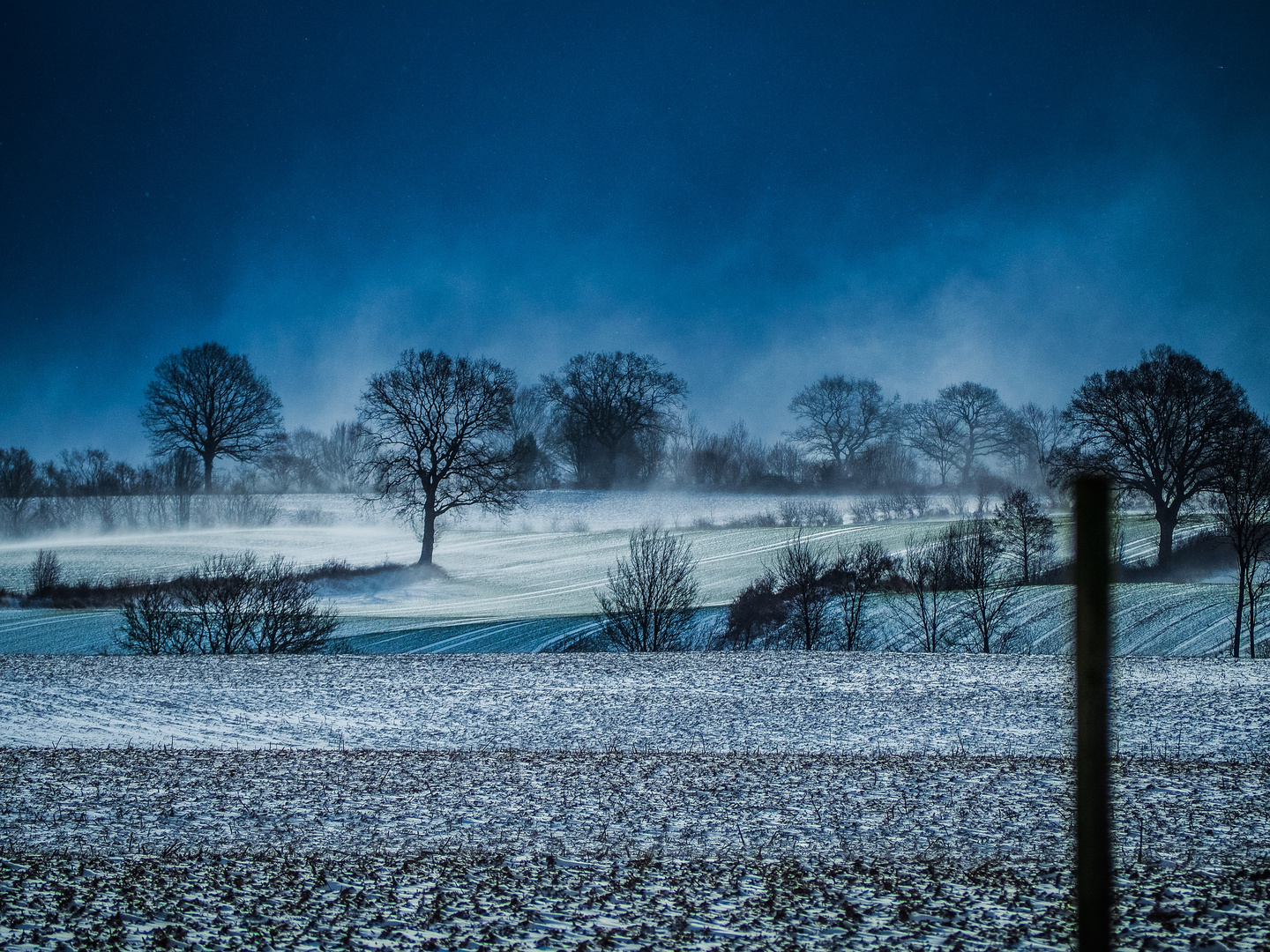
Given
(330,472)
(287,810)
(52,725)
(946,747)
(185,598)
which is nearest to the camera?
(287,810)

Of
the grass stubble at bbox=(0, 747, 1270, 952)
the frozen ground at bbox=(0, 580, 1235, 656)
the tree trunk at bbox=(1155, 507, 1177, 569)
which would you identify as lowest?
the frozen ground at bbox=(0, 580, 1235, 656)

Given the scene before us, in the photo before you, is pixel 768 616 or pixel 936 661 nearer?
pixel 936 661

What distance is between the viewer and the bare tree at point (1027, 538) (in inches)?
1406

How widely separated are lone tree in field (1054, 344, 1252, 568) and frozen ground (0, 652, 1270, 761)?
20.8 metres

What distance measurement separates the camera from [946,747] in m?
13.3

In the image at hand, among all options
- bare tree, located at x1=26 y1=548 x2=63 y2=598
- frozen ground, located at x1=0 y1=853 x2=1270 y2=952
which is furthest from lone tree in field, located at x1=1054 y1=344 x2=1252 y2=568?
bare tree, located at x1=26 y1=548 x2=63 y2=598

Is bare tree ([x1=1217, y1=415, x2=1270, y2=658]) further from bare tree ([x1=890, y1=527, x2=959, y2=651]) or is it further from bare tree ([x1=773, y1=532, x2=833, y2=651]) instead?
bare tree ([x1=773, y1=532, x2=833, y2=651])

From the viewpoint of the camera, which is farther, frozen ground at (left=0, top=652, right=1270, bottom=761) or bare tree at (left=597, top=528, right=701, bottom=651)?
bare tree at (left=597, top=528, right=701, bottom=651)

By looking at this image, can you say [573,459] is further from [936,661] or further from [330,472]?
[936,661]

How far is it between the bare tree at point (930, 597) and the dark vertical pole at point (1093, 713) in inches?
1118

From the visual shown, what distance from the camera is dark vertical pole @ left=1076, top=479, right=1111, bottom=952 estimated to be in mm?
2094

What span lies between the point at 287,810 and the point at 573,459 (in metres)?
62.3

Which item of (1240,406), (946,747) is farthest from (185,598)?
(1240,406)

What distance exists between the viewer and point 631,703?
1677 cm
